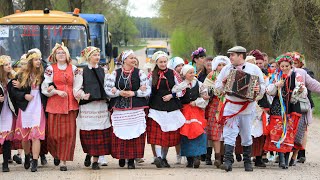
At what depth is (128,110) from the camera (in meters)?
10.3

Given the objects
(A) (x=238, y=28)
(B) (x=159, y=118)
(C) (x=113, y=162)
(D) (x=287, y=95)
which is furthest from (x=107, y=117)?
(A) (x=238, y=28)

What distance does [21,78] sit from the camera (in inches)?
403

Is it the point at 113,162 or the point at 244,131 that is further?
the point at 113,162

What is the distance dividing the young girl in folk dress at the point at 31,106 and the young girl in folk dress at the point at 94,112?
609 millimetres

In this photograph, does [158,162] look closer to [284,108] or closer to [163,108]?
[163,108]

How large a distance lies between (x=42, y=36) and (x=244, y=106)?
8099mm

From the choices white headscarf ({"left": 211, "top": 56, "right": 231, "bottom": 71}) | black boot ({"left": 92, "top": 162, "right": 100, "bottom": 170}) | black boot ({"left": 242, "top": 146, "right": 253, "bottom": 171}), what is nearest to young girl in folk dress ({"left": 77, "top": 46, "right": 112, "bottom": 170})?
black boot ({"left": 92, "top": 162, "right": 100, "bottom": 170})

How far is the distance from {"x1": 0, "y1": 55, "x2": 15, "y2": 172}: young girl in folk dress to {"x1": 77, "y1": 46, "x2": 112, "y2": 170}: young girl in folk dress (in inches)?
40.4

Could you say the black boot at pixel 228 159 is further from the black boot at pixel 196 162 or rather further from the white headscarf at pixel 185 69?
the white headscarf at pixel 185 69

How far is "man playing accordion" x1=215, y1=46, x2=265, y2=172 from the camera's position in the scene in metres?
9.72

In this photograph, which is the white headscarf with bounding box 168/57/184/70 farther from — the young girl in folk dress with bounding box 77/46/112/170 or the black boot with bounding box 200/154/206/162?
the black boot with bounding box 200/154/206/162

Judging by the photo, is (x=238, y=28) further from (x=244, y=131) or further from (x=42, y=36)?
(x=244, y=131)

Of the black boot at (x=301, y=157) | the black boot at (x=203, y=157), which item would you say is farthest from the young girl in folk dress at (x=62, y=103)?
the black boot at (x=301, y=157)

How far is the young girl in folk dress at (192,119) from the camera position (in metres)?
10.5
